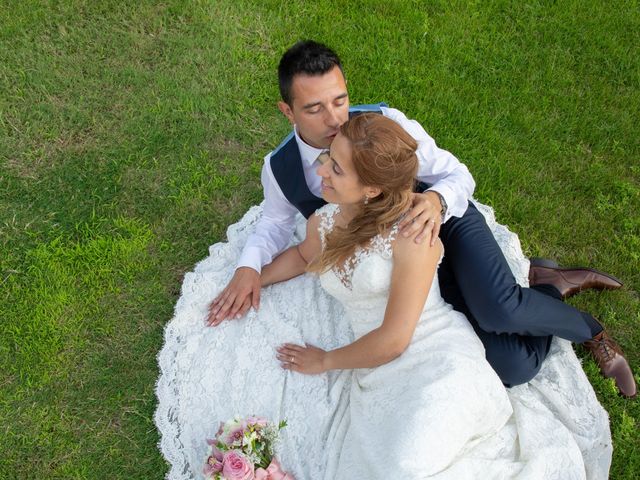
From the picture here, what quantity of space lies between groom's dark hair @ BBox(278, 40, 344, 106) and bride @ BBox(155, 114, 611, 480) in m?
0.61

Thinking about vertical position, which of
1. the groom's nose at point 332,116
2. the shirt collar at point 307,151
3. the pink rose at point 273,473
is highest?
the groom's nose at point 332,116

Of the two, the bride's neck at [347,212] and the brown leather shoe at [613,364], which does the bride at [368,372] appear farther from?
the brown leather shoe at [613,364]

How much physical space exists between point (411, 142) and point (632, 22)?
12.9 feet

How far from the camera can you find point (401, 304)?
10.1ft

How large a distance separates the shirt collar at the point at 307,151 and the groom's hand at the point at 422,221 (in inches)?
25.8

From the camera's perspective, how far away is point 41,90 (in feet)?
17.6

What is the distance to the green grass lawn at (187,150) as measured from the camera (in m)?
4.01

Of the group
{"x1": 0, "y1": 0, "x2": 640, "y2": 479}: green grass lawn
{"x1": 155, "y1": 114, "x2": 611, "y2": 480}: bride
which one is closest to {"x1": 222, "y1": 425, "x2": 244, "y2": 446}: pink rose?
{"x1": 155, "y1": 114, "x2": 611, "y2": 480}: bride

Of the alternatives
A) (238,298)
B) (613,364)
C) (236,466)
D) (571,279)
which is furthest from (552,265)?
(236,466)

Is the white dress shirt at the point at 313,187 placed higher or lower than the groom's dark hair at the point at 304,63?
lower

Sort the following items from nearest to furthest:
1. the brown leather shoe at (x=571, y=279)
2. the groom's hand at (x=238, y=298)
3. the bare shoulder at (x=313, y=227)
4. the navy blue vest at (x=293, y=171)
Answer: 1. the bare shoulder at (x=313, y=227)
2. the navy blue vest at (x=293, y=171)
3. the groom's hand at (x=238, y=298)
4. the brown leather shoe at (x=571, y=279)

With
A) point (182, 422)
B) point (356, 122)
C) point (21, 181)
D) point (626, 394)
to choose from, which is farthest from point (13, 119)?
point (626, 394)

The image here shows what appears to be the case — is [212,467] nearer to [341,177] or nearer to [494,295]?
[341,177]

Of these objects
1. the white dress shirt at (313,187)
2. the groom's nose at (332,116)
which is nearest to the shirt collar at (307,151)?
the white dress shirt at (313,187)
